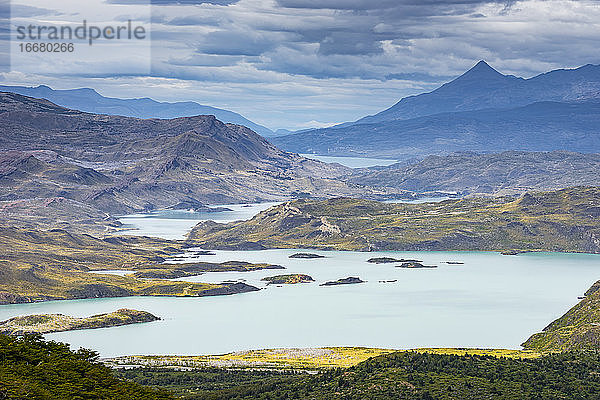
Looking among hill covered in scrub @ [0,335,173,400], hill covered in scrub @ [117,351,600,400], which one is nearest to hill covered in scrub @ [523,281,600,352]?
hill covered in scrub @ [117,351,600,400]

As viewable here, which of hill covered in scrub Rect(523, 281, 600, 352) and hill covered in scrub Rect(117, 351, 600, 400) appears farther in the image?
hill covered in scrub Rect(523, 281, 600, 352)

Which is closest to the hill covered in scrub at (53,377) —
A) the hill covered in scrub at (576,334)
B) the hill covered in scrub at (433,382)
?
the hill covered in scrub at (433,382)

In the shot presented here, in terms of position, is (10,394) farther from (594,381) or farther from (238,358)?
(238,358)

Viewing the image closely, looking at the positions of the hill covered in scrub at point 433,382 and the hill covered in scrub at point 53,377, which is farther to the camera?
the hill covered in scrub at point 433,382

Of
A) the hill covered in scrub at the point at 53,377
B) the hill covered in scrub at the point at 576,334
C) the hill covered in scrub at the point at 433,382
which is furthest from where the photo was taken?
the hill covered in scrub at the point at 576,334

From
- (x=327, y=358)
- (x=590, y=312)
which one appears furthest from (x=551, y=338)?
(x=327, y=358)

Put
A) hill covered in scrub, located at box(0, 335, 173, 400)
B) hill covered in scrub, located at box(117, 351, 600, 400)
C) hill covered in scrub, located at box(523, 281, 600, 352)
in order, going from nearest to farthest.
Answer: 1. hill covered in scrub, located at box(0, 335, 173, 400)
2. hill covered in scrub, located at box(117, 351, 600, 400)
3. hill covered in scrub, located at box(523, 281, 600, 352)

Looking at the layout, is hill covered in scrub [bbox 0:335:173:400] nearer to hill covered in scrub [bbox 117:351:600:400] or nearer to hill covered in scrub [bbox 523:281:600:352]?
hill covered in scrub [bbox 117:351:600:400]

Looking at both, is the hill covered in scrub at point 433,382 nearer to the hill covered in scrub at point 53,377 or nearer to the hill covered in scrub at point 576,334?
the hill covered in scrub at point 576,334
